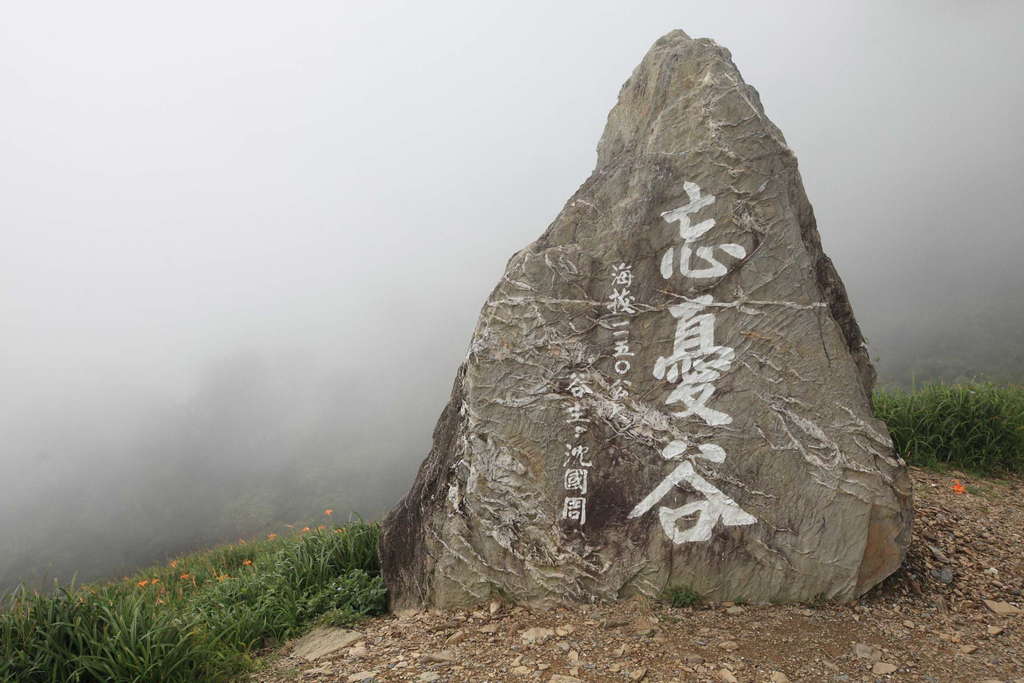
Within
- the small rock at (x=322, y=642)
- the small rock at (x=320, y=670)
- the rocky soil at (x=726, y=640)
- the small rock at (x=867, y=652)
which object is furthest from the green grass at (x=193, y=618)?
the small rock at (x=867, y=652)

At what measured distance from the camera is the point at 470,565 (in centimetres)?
437

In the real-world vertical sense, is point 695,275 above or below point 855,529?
above

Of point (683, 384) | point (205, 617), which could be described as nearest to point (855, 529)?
point (683, 384)

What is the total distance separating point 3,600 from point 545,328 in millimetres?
3749

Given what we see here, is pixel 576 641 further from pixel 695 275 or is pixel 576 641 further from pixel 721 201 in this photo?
pixel 721 201

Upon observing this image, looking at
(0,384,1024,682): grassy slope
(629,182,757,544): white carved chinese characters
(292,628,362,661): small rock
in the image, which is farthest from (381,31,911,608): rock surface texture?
(0,384,1024,682): grassy slope

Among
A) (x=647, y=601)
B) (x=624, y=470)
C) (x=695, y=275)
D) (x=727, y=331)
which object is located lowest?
(x=647, y=601)

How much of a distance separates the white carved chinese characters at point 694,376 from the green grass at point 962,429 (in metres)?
4.13

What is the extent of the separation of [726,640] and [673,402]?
54.4 inches

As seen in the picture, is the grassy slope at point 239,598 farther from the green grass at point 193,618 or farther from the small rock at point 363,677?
the small rock at point 363,677

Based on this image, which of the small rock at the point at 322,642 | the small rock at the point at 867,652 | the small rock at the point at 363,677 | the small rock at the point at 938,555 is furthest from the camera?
the small rock at the point at 938,555

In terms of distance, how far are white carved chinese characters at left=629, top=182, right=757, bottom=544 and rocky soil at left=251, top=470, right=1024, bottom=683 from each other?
1.71ft

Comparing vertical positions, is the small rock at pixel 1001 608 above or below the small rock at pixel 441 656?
above

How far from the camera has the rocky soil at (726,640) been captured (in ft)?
10.9
